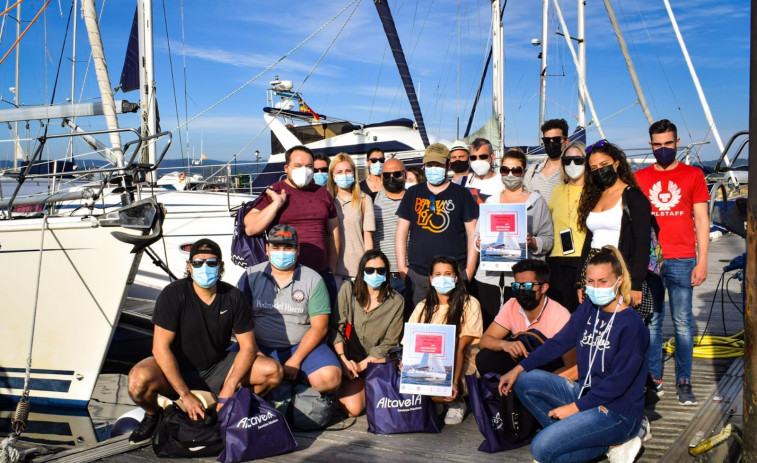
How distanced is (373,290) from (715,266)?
34.9ft

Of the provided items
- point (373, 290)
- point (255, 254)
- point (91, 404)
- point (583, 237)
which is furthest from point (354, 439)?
point (91, 404)

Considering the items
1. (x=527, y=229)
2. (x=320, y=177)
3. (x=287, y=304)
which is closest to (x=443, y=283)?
(x=527, y=229)

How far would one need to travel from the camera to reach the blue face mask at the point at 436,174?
208 inches

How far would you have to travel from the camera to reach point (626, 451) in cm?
372

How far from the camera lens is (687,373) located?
193 inches

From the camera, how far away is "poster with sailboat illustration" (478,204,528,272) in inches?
190

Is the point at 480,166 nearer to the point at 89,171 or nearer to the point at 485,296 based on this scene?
the point at 485,296


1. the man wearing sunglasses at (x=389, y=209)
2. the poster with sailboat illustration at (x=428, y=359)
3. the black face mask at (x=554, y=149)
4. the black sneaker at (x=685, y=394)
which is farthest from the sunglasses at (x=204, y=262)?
the black sneaker at (x=685, y=394)

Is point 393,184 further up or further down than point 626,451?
further up

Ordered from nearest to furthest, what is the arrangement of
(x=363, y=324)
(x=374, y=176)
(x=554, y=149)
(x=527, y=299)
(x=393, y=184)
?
(x=527, y=299) → (x=363, y=324) → (x=554, y=149) → (x=393, y=184) → (x=374, y=176)

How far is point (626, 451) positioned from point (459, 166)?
2836mm

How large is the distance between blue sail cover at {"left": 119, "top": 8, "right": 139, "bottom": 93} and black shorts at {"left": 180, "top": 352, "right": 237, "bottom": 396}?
5.54 meters

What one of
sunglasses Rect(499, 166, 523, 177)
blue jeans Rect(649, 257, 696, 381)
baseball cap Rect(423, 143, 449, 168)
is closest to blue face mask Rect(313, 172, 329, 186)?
baseball cap Rect(423, 143, 449, 168)

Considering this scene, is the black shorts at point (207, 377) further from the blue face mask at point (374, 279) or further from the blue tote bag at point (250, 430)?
the blue face mask at point (374, 279)
